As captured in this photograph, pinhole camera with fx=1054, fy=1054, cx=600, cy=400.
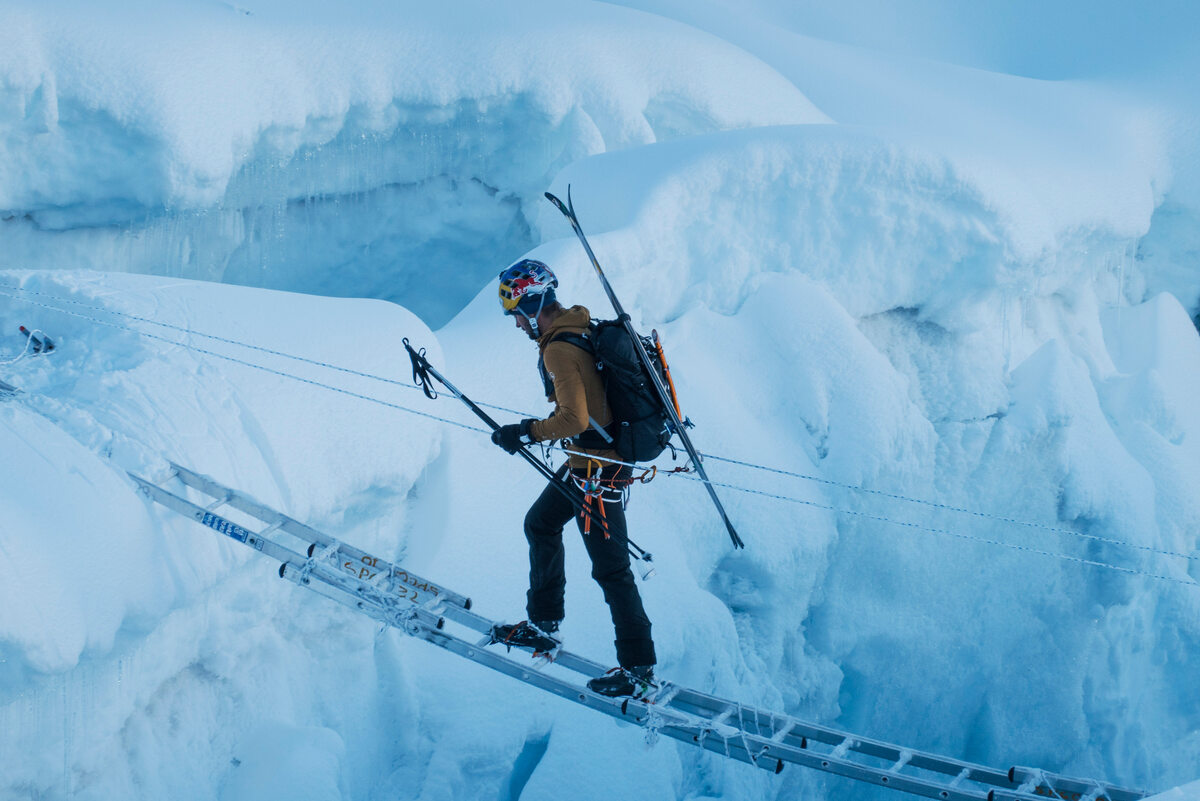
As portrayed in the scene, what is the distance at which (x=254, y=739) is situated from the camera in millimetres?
5254

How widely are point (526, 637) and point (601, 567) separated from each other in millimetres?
502

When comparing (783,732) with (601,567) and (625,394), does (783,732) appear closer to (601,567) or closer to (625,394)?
(601,567)

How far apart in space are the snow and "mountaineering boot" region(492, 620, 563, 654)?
44.5 inches

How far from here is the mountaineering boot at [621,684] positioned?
4.82m

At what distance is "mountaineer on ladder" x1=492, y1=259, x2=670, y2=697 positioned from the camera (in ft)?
14.7

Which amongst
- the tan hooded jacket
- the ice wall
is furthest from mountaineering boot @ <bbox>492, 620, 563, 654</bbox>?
the ice wall

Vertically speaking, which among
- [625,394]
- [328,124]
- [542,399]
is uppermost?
[328,124]

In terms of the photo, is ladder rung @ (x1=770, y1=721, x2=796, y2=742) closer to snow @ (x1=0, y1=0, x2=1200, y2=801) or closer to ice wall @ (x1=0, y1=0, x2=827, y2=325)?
snow @ (x1=0, y1=0, x2=1200, y2=801)

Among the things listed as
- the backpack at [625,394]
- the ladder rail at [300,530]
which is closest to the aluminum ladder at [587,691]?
the ladder rail at [300,530]

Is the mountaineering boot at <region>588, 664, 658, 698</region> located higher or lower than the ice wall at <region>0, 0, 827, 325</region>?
lower

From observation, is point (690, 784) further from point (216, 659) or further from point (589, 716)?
point (216, 659)

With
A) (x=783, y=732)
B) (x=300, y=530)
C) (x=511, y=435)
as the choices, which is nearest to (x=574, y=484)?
(x=511, y=435)

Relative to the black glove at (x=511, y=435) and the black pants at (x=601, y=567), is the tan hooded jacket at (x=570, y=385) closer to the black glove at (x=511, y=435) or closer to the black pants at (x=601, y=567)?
the black glove at (x=511, y=435)

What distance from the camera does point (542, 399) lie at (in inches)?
301
